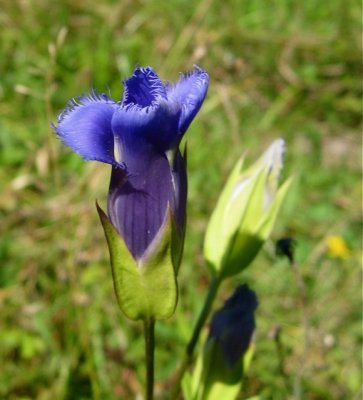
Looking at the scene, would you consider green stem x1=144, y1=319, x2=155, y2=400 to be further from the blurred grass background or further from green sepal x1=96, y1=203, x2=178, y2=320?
the blurred grass background

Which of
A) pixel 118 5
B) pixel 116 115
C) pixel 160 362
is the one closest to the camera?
pixel 116 115

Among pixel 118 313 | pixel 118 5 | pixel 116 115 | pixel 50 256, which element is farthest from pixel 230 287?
pixel 118 5

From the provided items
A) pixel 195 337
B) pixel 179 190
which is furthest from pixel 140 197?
pixel 195 337

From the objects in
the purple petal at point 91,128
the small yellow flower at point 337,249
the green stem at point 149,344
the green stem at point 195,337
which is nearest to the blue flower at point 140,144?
the purple petal at point 91,128

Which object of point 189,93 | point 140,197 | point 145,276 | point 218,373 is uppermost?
point 189,93

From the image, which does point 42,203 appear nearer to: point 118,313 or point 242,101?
point 118,313

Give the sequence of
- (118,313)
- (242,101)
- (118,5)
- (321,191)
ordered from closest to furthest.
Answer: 1. (118,313)
2. (321,191)
3. (242,101)
4. (118,5)

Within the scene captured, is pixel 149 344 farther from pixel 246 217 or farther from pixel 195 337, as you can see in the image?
pixel 246 217
